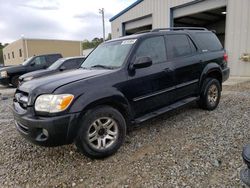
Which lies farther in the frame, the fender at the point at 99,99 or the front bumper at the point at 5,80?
the front bumper at the point at 5,80

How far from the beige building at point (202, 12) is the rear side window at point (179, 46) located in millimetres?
7600

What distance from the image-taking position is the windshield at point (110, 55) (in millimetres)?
3623

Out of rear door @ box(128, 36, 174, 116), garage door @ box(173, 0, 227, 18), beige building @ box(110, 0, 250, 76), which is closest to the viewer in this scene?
rear door @ box(128, 36, 174, 116)

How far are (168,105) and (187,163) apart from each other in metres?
1.39

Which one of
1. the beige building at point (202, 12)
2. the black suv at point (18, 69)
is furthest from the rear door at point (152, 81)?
the black suv at point (18, 69)

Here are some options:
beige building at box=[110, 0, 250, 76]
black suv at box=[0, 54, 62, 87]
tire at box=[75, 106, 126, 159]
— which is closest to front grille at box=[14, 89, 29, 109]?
tire at box=[75, 106, 126, 159]

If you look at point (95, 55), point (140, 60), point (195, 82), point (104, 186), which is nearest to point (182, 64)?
point (195, 82)

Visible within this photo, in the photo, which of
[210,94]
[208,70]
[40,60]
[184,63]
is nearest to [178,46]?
[184,63]

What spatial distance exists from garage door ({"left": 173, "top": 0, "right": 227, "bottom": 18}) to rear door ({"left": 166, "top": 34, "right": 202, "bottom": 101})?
8823mm

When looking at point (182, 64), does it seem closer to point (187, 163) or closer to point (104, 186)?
point (187, 163)

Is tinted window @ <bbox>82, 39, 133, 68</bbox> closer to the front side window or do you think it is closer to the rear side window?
the rear side window

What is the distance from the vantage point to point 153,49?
3887 millimetres

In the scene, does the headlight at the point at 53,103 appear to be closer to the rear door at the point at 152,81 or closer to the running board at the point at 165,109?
the rear door at the point at 152,81

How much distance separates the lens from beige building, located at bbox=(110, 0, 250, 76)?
10570 mm
